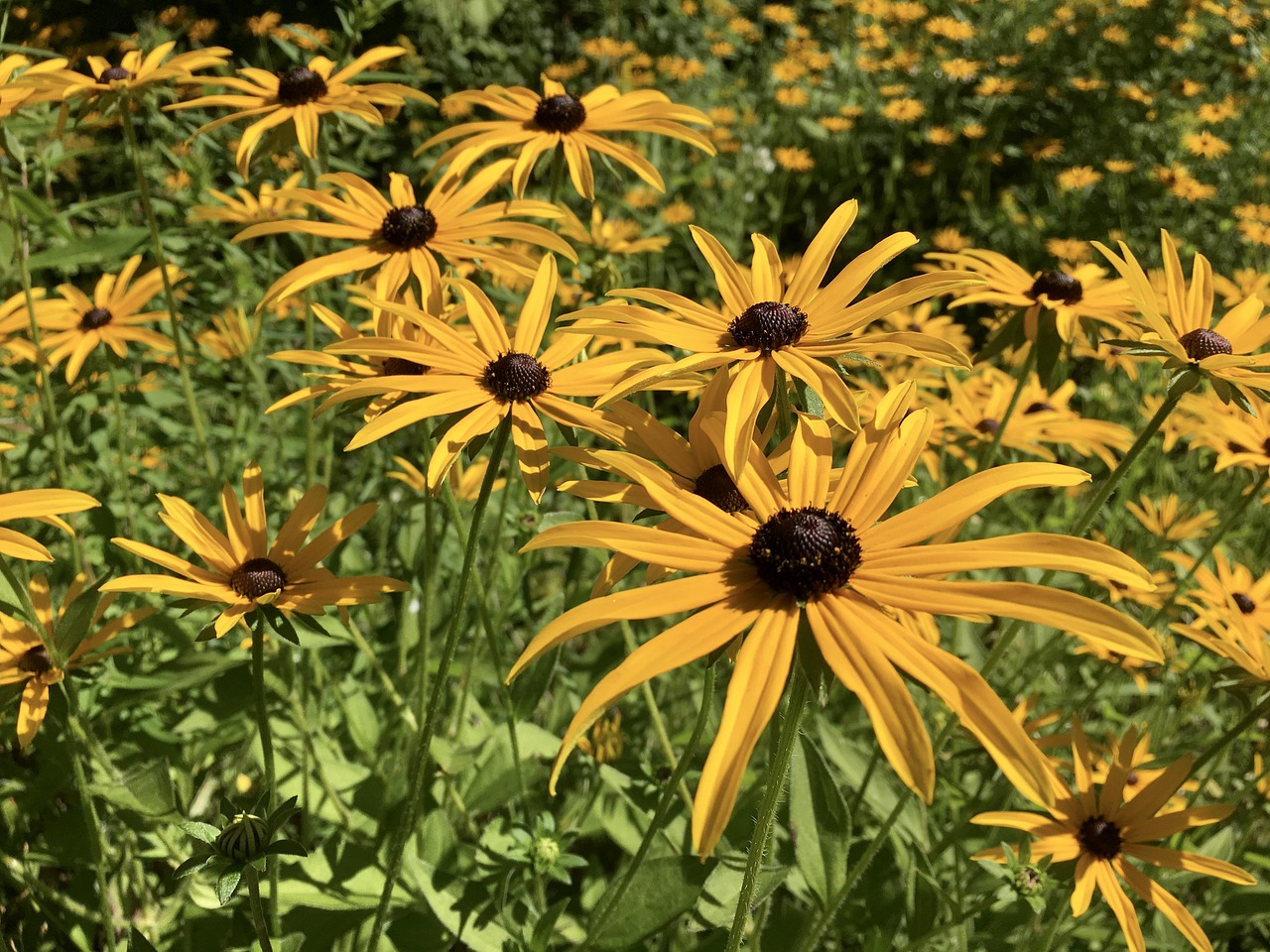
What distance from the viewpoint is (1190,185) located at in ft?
17.9

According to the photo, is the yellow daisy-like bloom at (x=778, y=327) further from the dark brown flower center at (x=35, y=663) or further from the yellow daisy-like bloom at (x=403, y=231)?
the dark brown flower center at (x=35, y=663)

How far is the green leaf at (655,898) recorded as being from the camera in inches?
62.9

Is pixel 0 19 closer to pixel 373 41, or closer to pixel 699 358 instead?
pixel 699 358

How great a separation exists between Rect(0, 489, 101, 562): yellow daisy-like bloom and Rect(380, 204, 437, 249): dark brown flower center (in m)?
0.85

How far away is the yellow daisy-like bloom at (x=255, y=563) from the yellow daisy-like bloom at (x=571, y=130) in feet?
3.01

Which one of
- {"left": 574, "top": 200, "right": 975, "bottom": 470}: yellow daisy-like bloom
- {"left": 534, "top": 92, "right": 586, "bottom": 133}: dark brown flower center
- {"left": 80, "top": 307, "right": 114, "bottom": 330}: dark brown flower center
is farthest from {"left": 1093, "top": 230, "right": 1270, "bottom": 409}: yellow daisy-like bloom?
{"left": 80, "top": 307, "right": 114, "bottom": 330}: dark brown flower center

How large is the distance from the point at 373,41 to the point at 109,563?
350 centimetres

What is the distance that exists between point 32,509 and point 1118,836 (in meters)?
1.93

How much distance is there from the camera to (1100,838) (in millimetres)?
1646

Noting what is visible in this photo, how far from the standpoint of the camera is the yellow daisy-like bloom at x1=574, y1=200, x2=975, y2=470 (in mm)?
1269

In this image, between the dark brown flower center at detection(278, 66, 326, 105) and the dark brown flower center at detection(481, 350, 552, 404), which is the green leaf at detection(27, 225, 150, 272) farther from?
the dark brown flower center at detection(481, 350, 552, 404)

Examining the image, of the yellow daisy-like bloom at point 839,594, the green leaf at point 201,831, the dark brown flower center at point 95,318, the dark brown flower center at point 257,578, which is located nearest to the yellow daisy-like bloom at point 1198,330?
the yellow daisy-like bloom at point 839,594

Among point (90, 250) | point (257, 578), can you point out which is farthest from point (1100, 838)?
point (90, 250)

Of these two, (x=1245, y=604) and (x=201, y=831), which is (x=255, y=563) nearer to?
(x=201, y=831)
